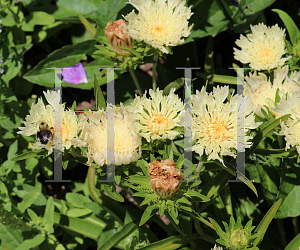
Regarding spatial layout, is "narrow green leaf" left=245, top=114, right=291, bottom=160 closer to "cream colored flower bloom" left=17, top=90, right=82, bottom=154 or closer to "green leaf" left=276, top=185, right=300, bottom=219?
"green leaf" left=276, top=185, right=300, bottom=219

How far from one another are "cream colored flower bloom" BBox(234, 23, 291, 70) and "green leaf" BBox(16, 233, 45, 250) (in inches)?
88.8

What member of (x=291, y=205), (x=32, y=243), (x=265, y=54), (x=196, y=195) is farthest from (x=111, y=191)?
(x=265, y=54)

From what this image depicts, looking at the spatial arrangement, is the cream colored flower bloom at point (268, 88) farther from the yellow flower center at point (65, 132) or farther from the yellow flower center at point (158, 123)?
the yellow flower center at point (65, 132)

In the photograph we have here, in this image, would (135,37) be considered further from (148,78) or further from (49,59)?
(49,59)

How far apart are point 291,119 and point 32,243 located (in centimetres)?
224

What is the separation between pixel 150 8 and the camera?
2404 mm

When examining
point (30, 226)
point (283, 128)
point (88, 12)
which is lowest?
point (30, 226)

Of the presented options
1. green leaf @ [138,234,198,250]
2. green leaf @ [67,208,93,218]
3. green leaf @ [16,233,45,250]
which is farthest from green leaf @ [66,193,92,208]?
green leaf @ [138,234,198,250]

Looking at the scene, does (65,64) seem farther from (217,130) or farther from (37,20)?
(217,130)

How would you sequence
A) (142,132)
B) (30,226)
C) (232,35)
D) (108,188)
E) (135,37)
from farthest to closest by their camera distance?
(232,35)
(30,226)
(135,37)
(108,188)
(142,132)

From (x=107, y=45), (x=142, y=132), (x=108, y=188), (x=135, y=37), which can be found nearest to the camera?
(x=142, y=132)

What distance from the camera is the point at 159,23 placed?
240 centimetres

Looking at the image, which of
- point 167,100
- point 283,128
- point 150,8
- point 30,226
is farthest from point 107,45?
point 30,226

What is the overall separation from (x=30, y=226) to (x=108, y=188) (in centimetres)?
100
